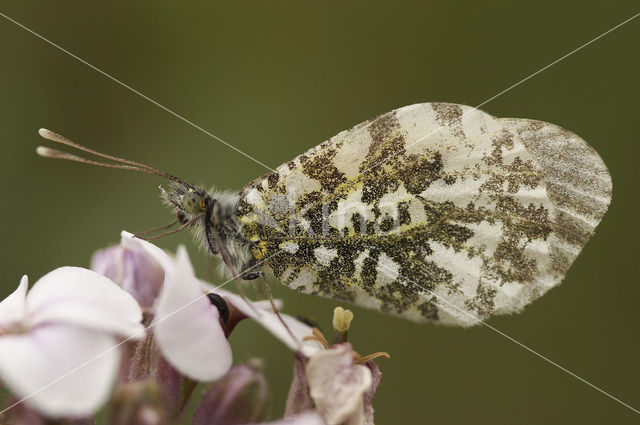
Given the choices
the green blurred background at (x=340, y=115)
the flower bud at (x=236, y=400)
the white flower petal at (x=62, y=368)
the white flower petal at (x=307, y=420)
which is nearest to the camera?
the white flower petal at (x=62, y=368)

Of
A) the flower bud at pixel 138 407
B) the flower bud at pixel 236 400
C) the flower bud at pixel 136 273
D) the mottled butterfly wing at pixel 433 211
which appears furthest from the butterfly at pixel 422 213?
the flower bud at pixel 138 407

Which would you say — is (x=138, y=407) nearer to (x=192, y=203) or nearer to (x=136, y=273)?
(x=136, y=273)

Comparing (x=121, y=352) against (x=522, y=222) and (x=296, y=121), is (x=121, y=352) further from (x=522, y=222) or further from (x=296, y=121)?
(x=296, y=121)

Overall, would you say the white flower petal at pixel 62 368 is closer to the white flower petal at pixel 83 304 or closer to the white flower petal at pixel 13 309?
the white flower petal at pixel 83 304

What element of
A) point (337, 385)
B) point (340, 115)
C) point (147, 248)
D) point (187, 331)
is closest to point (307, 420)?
point (337, 385)

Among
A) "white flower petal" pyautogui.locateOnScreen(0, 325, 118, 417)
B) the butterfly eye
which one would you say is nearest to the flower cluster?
"white flower petal" pyautogui.locateOnScreen(0, 325, 118, 417)

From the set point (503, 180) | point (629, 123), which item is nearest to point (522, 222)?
point (503, 180)
